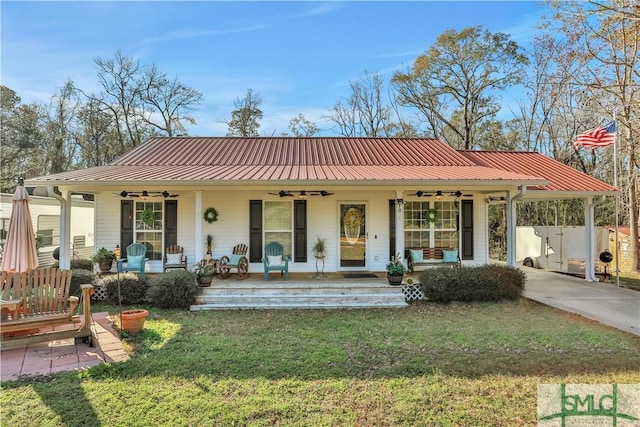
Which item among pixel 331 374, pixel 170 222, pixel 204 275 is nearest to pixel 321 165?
pixel 170 222

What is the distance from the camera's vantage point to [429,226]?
33.8 ft

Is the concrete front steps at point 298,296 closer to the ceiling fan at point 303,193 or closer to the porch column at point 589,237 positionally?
the ceiling fan at point 303,193

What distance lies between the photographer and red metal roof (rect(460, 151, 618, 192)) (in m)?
10.2

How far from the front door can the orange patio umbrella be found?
6.88m

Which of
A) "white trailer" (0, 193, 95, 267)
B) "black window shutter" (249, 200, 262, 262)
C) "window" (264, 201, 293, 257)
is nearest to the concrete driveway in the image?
"window" (264, 201, 293, 257)

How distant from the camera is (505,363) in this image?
466 centimetres

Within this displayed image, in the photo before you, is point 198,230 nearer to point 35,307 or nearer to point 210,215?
point 210,215

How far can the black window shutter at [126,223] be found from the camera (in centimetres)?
995

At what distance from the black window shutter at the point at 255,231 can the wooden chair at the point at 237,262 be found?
20 cm

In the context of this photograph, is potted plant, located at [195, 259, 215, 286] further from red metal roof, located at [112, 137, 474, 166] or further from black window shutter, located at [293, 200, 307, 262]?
red metal roof, located at [112, 137, 474, 166]

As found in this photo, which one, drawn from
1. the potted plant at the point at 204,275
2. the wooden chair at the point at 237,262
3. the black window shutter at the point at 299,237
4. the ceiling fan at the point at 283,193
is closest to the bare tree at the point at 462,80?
the black window shutter at the point at 299,237

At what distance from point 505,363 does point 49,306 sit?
20.2 ft

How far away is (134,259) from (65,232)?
1581mm

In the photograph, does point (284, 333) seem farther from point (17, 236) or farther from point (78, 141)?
point (78, 141)
